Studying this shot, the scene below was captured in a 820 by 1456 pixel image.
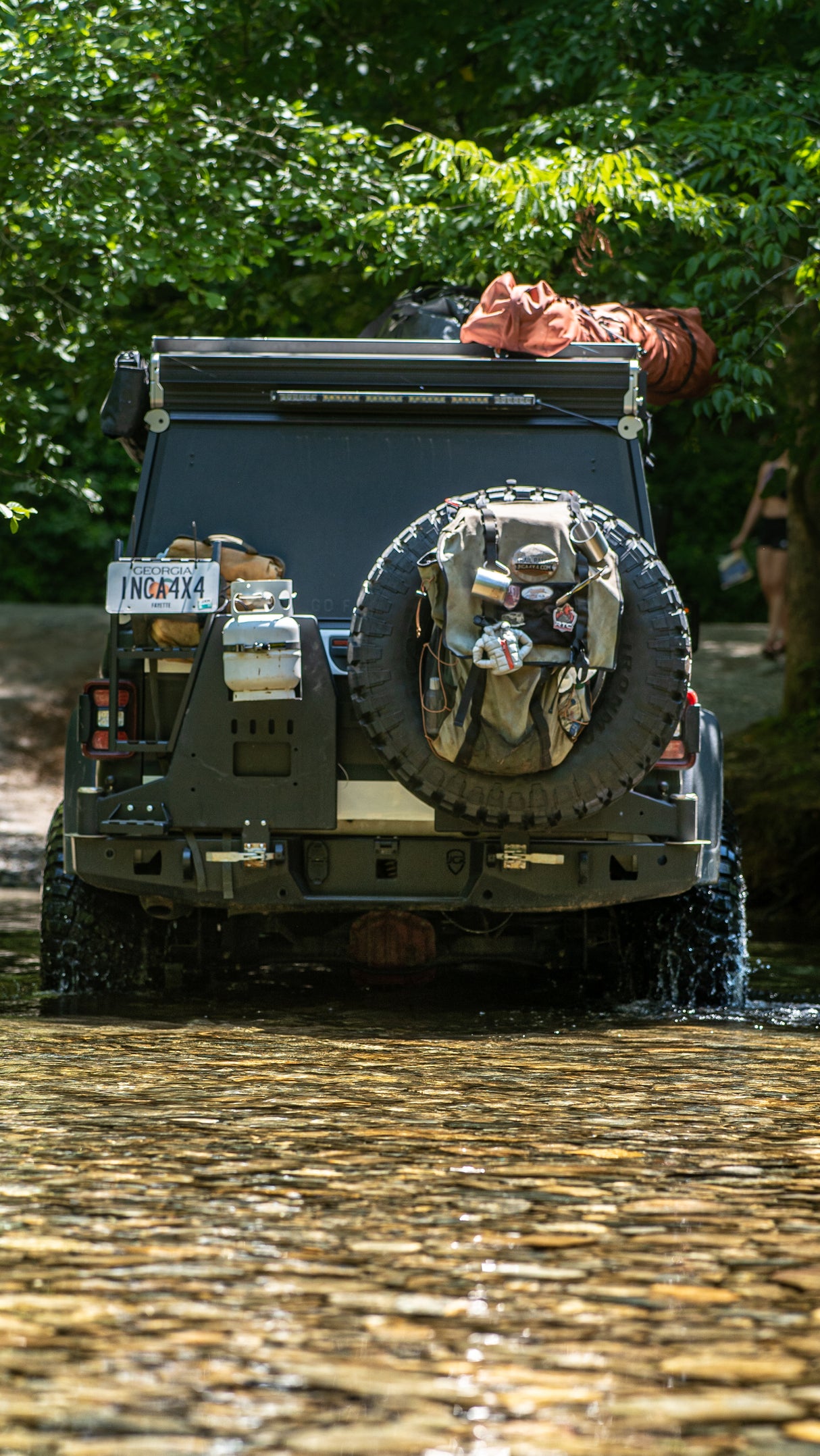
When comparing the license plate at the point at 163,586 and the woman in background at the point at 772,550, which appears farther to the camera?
the woman in background at the point at 772,550

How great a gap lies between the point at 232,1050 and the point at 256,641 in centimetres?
128

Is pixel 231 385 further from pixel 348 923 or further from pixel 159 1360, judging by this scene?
pixel 159 1360

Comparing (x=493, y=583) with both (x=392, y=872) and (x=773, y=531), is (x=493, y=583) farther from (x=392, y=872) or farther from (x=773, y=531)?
(x=773, y=531)

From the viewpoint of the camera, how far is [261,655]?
580 cm

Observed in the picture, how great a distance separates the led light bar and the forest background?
2.52 meters

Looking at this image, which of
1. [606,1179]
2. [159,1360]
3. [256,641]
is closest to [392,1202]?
[606,1179]

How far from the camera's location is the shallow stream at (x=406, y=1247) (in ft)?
8.29

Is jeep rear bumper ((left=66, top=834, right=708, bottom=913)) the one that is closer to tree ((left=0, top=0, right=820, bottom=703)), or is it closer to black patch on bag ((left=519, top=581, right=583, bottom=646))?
black patch on bag ((left=519, top=581, right=583, bottom=646))

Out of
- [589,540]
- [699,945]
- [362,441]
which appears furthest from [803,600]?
[589,540]

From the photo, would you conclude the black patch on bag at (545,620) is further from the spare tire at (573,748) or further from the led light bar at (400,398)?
the led light bar at (400,398)

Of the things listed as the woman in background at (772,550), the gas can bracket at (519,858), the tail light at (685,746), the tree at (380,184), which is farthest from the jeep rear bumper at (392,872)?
the woman in background at (772,550)

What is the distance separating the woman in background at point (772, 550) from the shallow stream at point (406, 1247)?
9.97 metres

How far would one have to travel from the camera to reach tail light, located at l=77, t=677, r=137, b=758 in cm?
612

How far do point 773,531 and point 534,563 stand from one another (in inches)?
442
